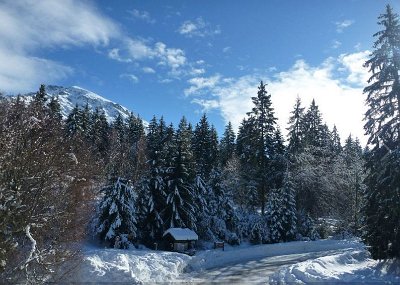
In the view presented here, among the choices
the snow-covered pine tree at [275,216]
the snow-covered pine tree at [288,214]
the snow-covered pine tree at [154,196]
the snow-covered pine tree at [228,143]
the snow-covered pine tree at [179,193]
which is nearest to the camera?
the snow-covered pine tree at [154,196]

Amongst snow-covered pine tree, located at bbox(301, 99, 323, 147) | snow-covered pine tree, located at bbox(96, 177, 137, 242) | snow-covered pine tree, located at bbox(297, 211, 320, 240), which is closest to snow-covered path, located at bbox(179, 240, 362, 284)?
snow-covered pine tree, located at bbox(297, 211, 320, 240)

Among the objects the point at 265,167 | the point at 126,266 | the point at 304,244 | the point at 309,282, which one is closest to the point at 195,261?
the point at 126,266

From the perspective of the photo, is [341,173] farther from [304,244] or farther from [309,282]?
[309,282]

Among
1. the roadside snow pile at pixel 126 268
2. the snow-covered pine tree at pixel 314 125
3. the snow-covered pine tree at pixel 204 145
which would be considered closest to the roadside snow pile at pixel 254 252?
the roadside snow pile at pixel 126 268

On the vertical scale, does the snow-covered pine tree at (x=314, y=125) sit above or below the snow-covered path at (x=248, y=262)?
above

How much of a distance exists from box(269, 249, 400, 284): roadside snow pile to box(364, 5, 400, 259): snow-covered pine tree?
37.5 inches

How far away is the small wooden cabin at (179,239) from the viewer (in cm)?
3450

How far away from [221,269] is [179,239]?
7944 mm

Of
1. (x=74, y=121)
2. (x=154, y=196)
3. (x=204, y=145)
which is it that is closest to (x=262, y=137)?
(x=204, y=145)

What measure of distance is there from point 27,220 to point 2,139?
2.99 meters

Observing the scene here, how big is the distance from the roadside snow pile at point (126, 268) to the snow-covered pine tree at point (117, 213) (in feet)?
28.4

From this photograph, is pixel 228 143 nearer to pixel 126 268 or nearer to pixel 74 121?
pixel 74 121

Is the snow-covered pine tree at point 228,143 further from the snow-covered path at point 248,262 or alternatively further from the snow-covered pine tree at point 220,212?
the snow-covered path at point 248,262

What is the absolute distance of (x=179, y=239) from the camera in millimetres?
34375
